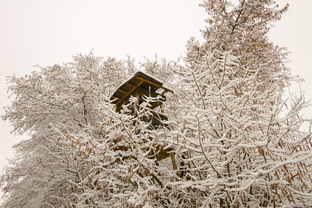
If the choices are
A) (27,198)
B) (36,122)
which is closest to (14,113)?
(36,122)

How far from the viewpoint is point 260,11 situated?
935 cm

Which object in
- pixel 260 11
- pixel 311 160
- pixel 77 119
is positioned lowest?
pixel 311 160

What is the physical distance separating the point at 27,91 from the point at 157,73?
15.0 ft

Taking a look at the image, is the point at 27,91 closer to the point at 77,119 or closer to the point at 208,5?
the point at 77,119

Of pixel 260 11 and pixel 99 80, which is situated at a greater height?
pixel 260 11

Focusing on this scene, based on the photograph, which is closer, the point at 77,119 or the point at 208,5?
the point at 77,119

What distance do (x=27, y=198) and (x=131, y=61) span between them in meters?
6.31

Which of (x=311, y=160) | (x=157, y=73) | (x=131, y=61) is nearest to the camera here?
(x=311, y=160)

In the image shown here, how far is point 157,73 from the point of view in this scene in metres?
9.71

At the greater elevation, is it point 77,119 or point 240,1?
point 240,1

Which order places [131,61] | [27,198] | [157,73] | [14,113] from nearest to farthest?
[27,198] < [14,113] < [157,73] < [131,61]

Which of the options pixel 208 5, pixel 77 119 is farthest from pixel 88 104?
pixel 208 5

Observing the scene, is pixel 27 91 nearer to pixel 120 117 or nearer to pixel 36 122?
pixel 36 122

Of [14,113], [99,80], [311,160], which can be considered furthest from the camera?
[99,80]
